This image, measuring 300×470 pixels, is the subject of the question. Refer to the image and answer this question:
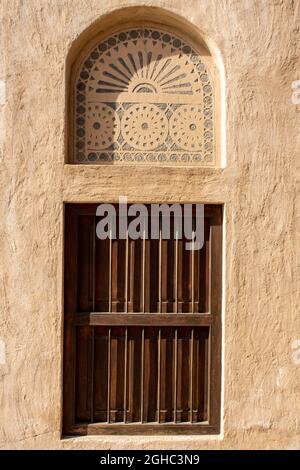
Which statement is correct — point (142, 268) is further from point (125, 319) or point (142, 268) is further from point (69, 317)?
point (69, 317)

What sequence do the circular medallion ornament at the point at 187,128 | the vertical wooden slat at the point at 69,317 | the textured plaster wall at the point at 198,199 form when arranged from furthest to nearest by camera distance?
the circular medallion ornament at the point at 187,128
the vertical wooden slat at the point at 69,317
the textured plaster wall at the point at 198,199

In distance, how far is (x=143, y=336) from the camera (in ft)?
13.6

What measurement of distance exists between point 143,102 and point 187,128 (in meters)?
0.33

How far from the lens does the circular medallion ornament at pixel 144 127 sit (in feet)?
13.8

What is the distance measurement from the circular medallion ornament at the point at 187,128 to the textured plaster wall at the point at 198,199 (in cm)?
23

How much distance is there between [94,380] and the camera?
4160 mm

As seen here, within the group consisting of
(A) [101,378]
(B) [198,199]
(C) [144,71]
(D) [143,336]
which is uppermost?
(C) [144,71]

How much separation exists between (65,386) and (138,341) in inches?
21.2

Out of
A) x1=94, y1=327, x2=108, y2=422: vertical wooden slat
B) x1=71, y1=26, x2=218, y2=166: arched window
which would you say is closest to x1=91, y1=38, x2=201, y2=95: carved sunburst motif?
x1=71, y1=26, x2=218, y2=166: arched window

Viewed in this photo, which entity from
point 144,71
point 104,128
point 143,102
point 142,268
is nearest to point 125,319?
point 142,268

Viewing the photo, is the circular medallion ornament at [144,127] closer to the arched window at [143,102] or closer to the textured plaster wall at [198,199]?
the arched window at [143,102]

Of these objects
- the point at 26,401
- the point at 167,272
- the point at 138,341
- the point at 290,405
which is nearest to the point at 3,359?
the point at 26,401

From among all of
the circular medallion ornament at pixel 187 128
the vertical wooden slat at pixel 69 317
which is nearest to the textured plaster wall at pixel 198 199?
the vertical wooden slat at pixel 69 317

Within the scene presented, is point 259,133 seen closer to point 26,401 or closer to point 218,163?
point 218,163
